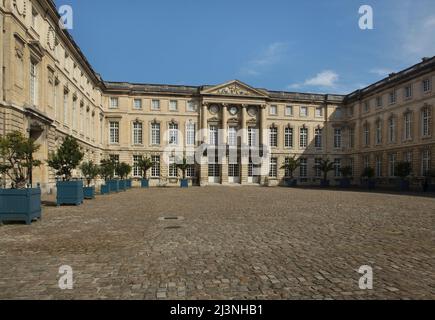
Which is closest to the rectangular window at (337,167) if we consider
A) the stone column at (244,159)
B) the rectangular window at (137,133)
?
the stone column at (244,159)

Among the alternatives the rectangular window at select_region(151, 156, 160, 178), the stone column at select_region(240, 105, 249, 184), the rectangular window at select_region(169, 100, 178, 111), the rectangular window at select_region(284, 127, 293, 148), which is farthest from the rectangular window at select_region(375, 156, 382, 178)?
the rectangular window at select_region(151, 156, 160, 178)

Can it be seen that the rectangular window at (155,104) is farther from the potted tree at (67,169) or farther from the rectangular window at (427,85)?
the rectangular window at (427,85)

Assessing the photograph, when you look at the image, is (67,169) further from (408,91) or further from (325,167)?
(408,91)

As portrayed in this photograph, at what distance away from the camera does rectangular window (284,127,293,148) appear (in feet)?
151

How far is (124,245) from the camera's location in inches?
257

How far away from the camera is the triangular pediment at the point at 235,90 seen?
42.6 metres

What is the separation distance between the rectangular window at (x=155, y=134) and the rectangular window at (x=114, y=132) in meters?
4.62

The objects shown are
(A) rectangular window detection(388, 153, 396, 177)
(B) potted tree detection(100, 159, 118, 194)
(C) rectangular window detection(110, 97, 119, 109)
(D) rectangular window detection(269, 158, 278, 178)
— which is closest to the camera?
(B) potted tree detection(100, 159, 118, 194)

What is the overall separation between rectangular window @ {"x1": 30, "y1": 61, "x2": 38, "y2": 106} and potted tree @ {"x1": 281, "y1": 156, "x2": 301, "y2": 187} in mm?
30331

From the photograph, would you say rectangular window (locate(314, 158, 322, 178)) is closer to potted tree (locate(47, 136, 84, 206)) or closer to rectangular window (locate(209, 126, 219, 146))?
rectangular window (locate(209, 126, 219, 146))

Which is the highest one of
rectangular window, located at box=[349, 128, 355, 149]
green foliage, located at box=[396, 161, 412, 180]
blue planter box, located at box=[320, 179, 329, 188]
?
rectangular window, located at box=[349, 128, 355, 149]

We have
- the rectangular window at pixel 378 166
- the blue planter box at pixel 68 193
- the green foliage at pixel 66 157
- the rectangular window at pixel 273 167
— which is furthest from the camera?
the rectangular window at pixel 273 167

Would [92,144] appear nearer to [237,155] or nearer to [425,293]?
[237,155]

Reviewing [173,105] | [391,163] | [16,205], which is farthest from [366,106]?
[16,205]
